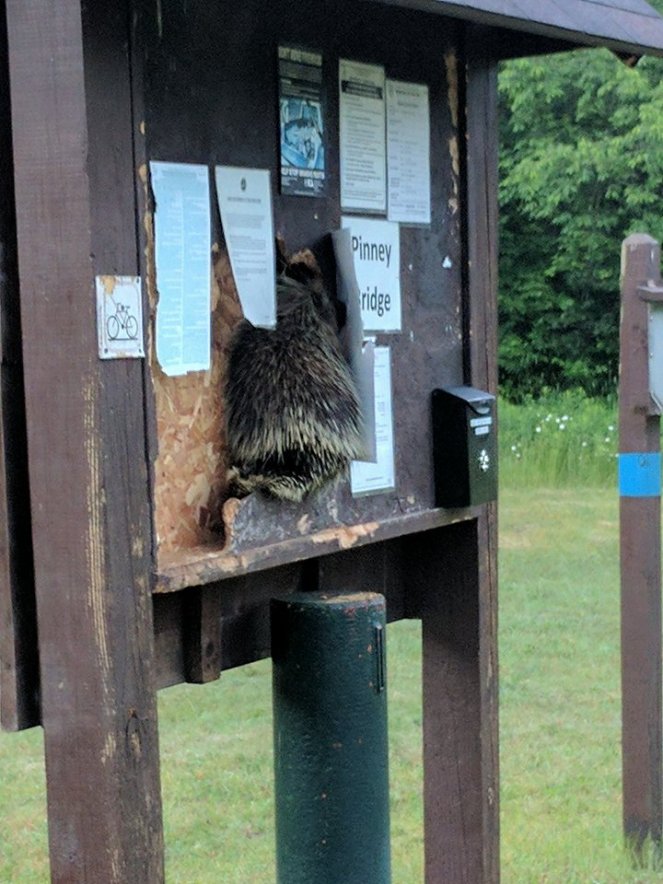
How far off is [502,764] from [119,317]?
3583mm

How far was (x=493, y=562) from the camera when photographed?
3578mm

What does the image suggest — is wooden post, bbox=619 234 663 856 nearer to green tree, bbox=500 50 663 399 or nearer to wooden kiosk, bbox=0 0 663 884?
wooden kiosk, bbox=0 0 663 884

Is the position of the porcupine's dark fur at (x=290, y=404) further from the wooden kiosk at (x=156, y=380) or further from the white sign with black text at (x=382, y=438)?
the white sign with black text at (x=382, y=438)

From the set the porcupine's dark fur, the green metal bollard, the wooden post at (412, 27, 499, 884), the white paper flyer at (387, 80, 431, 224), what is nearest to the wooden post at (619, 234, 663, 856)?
the wooden post at (412, 27, 499, 884)

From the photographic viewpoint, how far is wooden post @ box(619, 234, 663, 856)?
15.0ft

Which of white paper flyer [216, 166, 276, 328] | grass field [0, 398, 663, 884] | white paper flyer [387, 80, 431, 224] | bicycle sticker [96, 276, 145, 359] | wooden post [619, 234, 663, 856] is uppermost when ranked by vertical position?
white paper flyer [387, 80, 431, 224]

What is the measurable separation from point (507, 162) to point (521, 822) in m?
17.5

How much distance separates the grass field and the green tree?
1249 centimetres

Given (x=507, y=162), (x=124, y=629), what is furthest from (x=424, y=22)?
(x=507, y=162)

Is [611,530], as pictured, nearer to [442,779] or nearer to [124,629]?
[442,779]

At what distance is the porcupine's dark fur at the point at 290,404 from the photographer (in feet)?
8.71

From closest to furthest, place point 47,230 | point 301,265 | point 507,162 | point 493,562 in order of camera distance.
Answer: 1. point 47,230
2. point 301,265
3. point 493,562
4. point 507,162

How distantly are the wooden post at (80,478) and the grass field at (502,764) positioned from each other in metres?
2.18

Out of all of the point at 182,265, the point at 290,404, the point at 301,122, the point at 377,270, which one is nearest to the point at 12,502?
the point at 182,265
